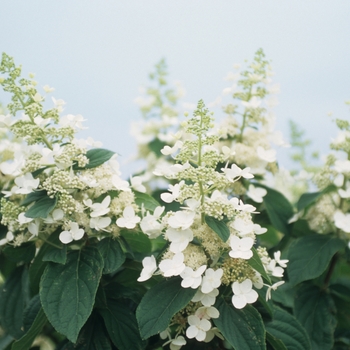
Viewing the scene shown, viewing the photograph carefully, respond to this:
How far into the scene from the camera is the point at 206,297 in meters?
1.28

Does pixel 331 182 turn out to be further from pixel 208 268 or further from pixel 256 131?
pixel 208 268

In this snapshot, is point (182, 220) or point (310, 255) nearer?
point (182, 220)

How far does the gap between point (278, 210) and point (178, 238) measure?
89 cm

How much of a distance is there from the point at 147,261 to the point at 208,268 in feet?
0.48

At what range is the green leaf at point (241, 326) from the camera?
127 cm

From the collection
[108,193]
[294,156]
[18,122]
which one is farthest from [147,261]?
[294,156]

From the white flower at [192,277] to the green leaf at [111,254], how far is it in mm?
225

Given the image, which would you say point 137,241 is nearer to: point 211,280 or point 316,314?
point 211,280

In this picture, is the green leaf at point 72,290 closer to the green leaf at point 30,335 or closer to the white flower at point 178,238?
the green leaf at point 30,335

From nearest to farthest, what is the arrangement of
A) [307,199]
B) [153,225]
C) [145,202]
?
[153,225] < [145,202] < [307,199]

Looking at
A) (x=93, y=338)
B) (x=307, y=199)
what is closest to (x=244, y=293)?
(x=93, y=338)

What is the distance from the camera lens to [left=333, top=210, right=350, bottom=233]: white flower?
71.6 inches

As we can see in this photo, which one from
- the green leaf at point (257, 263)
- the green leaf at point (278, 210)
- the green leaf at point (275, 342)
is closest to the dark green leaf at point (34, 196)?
the green leaf at point (257, 263)

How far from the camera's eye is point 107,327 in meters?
1.47
